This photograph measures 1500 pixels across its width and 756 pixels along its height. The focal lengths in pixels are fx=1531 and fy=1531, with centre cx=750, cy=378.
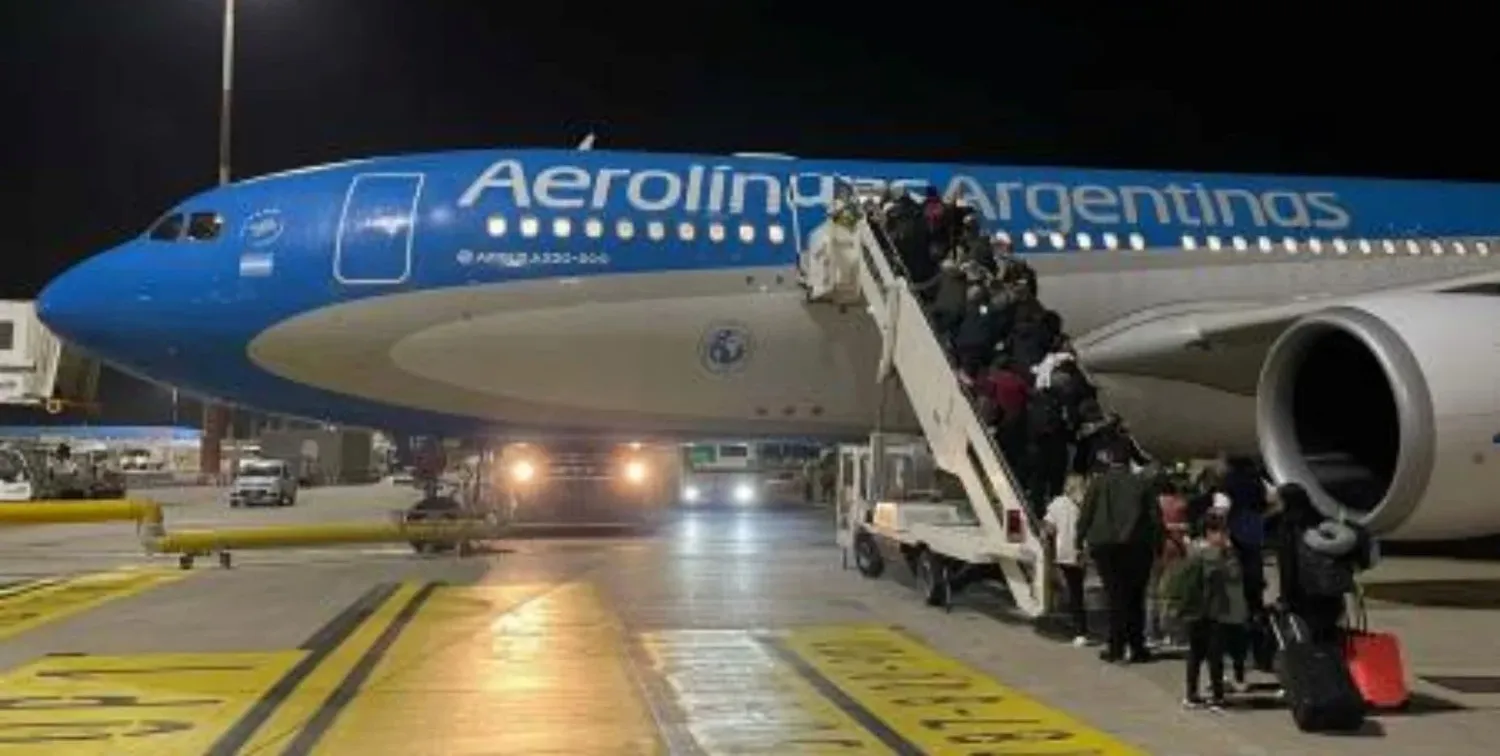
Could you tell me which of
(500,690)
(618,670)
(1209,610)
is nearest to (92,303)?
(618,670)

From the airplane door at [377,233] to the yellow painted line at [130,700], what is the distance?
21.4 feet

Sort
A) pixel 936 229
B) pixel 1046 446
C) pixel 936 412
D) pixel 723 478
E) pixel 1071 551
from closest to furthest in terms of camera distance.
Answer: pixel 1071 551 < pixel 1046 446 < pixel 936 412 < pixel 936 229 < pixel 723 478

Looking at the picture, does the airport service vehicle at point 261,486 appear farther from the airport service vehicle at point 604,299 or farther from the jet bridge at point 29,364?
the airport service vehicle at point 604,299

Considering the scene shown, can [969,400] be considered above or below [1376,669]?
above

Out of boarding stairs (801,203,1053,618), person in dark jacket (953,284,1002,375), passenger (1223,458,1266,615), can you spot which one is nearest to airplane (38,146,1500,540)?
boarding stairs (801,203,1053,618)

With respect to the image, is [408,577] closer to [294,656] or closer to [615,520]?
[294,656]

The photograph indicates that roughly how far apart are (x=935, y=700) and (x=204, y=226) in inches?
423

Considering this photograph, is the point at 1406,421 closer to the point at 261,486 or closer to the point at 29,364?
the point at 261,486

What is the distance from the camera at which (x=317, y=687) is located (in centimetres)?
816

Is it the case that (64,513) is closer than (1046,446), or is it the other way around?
(1046,446)

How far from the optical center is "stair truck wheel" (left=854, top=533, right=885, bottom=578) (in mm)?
13828

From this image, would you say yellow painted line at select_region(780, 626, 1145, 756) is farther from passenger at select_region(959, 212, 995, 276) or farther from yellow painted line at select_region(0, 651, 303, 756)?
passenger at select_region(959, 212, 995, 276)

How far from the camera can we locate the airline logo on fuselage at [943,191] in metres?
15.8

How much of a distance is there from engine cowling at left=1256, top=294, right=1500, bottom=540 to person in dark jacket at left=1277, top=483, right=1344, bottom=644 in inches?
109
